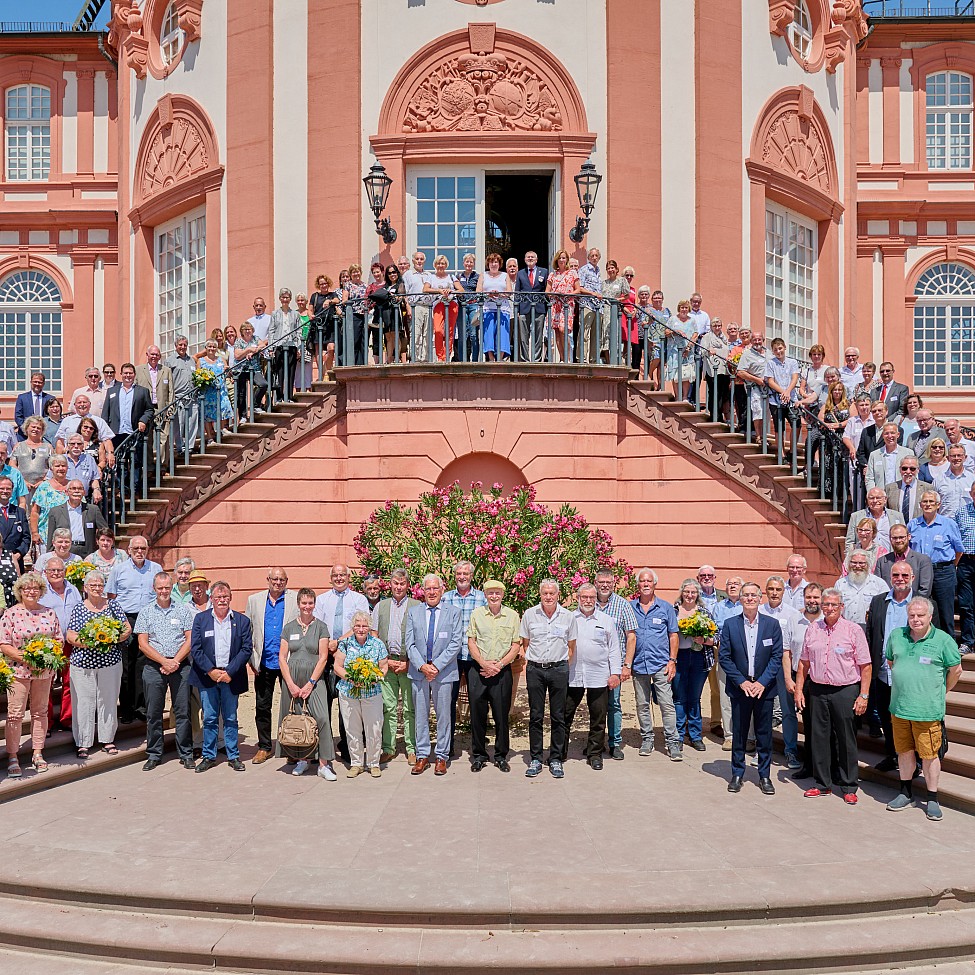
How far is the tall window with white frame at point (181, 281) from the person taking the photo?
18844 mm

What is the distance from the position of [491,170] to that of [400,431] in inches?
211

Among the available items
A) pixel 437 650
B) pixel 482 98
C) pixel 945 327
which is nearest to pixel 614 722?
pixel 437 650

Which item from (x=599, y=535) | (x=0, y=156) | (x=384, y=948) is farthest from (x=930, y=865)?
(x=0, y=156)

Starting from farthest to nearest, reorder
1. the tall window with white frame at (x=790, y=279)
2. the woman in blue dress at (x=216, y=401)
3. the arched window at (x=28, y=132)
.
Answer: the arched window at (x=28, y=132)
the tall window with white frame at (x=790, y=279)
the woman in blue dress at (x=216, y=401)

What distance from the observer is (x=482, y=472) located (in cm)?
1420

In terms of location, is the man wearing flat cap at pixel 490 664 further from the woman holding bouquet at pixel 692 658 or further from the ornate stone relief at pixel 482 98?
the ornate stone relief at pixel 482 98

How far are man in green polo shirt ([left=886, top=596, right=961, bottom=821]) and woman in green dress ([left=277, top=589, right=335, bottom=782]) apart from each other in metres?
4.73

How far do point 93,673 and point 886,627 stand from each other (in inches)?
272

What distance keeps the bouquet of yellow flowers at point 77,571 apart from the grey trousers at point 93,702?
104 centimetres

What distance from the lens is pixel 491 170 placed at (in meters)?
17.1

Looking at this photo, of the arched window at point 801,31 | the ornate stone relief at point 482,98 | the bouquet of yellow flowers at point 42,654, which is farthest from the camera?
the arched window at point 801,31

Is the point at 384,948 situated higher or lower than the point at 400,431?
lower

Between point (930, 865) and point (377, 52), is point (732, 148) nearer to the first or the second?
point (377, 52)

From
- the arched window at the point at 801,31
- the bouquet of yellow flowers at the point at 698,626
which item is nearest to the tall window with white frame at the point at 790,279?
the arched window at the point at 801,31
